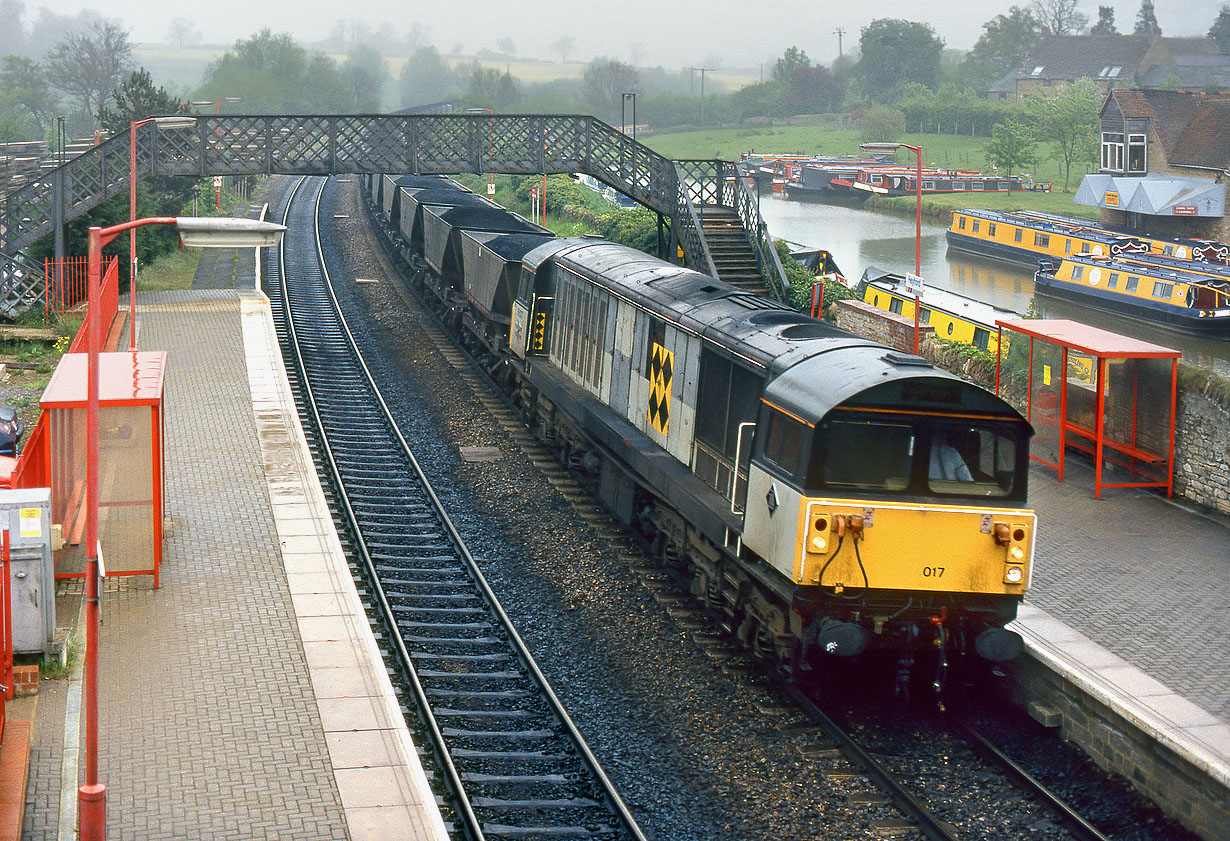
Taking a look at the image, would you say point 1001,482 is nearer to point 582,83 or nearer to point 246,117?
point 246,117

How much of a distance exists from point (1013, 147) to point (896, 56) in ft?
147

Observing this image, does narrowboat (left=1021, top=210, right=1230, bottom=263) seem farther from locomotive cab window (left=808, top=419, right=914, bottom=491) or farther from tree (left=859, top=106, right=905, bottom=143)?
tree (left=859, top=106, right=905, bottom=143)

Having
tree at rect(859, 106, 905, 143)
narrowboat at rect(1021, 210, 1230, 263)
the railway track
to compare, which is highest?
tree at rect(859, 106, 905, 143)

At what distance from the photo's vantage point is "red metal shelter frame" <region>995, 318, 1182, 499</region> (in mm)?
18188

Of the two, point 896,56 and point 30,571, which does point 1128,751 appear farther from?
point 896,56

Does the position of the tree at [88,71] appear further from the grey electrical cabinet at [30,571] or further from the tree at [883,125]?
the grey electrical cabinet at [30,571]

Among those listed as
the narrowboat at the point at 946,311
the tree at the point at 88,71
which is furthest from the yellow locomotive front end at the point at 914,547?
the tree at the point at 88,71

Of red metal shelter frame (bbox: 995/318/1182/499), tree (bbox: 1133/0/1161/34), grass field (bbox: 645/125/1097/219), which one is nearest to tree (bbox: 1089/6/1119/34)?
tree (bbox: 1133/0/1161/34)

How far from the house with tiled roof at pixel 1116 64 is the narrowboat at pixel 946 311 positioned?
85360 millimetres

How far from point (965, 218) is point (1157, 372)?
147 ft

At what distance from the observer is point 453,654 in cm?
1387

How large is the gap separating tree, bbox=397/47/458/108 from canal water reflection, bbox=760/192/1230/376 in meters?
52.1

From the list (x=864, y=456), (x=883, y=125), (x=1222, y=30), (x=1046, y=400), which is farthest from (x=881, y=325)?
(x=1222, y=30)

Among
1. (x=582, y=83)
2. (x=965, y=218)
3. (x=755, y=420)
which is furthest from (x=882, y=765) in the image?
(x=582, y=83)
